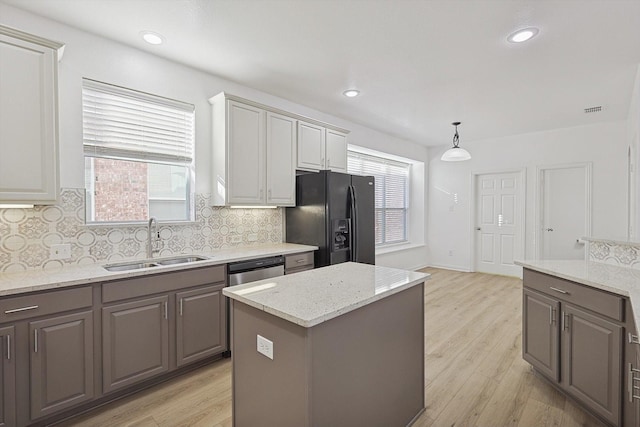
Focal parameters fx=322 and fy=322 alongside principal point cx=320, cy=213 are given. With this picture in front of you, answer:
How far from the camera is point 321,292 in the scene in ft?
5.56

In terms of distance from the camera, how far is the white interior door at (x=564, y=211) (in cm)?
530

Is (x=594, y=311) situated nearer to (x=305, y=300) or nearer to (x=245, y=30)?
(x=305, y=300)

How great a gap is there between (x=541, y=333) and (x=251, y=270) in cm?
238

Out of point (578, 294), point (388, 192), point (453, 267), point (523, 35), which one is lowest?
point (453, 267)

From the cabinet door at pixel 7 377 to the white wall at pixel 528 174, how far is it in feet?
21.5

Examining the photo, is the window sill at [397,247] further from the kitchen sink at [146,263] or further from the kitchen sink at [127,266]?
the kitchen sink at [127,266]

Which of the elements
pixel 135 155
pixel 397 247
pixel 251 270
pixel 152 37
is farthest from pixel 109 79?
pixel 397 247

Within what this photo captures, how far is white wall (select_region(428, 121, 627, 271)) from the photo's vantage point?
4.98 metres

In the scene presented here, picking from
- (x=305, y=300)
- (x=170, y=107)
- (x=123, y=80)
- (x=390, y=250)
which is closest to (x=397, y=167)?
(x=390, y=250)

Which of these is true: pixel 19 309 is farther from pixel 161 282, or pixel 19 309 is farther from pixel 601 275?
pixel 601 275

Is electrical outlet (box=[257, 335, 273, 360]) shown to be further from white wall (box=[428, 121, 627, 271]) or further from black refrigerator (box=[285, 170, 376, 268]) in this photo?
white wall (box=[428, 121, 627, 271])

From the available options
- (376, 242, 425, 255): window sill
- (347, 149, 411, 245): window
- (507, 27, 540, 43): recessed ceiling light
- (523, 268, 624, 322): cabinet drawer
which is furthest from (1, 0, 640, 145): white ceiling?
(376, 242, 425, 255): window sill

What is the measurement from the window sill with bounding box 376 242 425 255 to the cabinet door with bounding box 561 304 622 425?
3657 mm

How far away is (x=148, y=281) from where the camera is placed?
90.9 inches
